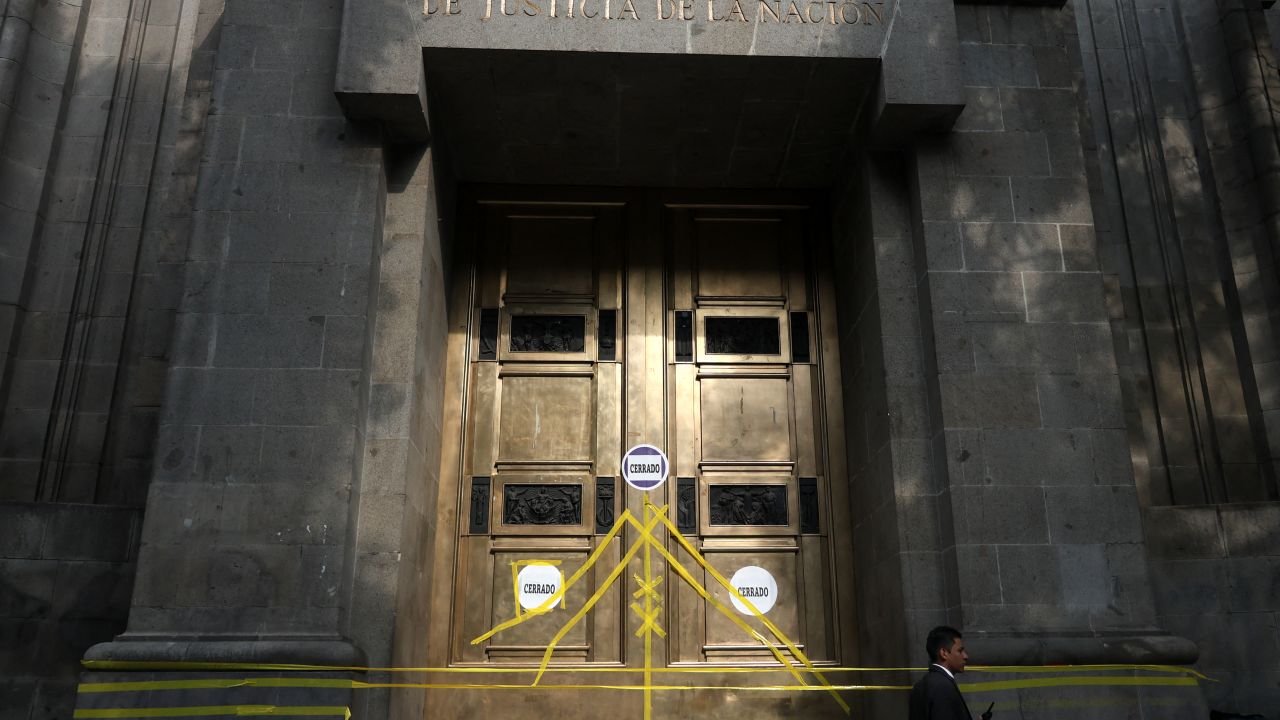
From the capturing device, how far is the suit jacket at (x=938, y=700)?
6824 mm

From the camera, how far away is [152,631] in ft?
27.6

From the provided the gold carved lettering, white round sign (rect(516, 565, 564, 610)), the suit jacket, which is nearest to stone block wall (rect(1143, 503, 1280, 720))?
the suit jacket

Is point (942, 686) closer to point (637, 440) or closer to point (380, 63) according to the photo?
point (637, 440)

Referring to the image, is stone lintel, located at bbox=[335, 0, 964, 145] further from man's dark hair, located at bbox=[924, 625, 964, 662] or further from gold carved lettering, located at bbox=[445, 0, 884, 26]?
man's dark hair, located at bbox=[924, 625, 964, 662]

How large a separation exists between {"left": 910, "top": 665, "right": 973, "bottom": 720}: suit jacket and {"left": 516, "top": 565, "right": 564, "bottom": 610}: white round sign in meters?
4.82

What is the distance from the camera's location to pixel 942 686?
6.92 metres

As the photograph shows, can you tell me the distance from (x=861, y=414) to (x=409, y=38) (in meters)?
6.06

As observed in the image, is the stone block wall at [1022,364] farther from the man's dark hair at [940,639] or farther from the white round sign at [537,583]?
the white round sign at [537,583]

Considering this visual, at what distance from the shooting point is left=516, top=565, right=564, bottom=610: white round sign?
10.9m

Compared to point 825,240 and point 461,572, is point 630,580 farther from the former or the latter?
point 825,240

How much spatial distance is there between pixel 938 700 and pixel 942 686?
11cm

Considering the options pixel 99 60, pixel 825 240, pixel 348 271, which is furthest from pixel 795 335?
pixel 99 60

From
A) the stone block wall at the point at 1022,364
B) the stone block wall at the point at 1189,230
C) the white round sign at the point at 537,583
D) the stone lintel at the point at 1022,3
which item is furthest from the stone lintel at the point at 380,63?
the stone block wall at the point at 1189,230

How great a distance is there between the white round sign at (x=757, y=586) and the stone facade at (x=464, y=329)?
0.88 meters
